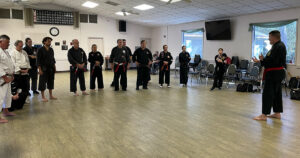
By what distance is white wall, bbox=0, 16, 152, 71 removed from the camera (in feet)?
39.2

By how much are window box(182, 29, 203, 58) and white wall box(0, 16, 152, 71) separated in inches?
141

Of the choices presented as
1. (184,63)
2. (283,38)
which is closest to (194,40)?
(283,38)

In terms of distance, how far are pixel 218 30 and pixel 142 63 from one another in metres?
4.89

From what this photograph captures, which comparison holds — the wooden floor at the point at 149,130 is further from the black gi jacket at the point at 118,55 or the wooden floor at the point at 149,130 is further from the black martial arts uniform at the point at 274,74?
the black gi jacket at the point at 118,55

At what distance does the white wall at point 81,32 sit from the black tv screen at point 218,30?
5671 mm

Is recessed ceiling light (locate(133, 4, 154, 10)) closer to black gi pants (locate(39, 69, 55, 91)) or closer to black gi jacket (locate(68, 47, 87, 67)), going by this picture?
black gi jacket (locate(68, 47, 87, 67))

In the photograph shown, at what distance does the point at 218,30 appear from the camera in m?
10.6

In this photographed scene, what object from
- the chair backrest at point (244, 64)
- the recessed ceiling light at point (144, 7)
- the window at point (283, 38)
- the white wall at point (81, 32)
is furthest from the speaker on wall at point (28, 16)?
the window at point (283, 38)

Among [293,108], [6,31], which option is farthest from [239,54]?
[6,31]

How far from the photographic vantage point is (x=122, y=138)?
3.41 meters

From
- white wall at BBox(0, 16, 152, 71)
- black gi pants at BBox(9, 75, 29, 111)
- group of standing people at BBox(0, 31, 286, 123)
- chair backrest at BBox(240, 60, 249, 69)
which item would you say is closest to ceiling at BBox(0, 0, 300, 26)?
white wall at BBox(0, 16, 152, 71)

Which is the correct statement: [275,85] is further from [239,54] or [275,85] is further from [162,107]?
[239,54]

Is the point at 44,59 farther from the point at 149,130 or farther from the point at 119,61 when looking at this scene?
the point at 149,130

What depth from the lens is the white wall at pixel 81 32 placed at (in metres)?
11.9
